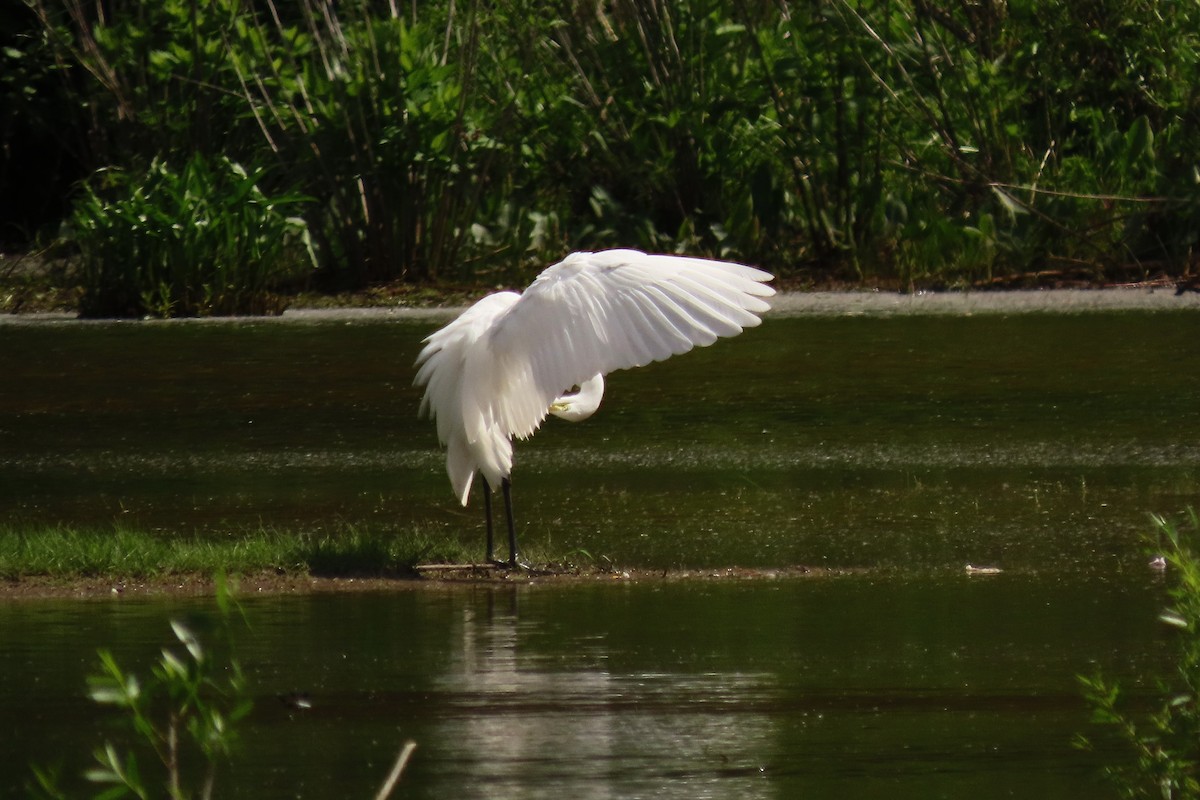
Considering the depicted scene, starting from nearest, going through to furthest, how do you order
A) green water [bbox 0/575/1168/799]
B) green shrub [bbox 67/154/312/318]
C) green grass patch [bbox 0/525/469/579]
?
green water [bbox 0/575/1168/799], green grass patch [bbox 0/525/469/579], green shrub [bbox 67/154/312/318]

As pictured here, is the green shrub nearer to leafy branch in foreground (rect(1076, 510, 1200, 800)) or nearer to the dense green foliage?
the dense green foliage

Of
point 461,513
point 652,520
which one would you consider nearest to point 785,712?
point 652,520

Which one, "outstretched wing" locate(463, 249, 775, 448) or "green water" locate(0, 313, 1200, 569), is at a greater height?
"outstretched wing" locate(463, 249, 775, 448)

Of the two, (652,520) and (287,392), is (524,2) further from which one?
(652,520)

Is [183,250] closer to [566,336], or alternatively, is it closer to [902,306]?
[902,306]

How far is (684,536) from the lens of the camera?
7.41 metres

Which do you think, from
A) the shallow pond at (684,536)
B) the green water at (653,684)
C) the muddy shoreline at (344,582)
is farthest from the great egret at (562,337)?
the green water at (653,684)

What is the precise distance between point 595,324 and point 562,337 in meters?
0.12

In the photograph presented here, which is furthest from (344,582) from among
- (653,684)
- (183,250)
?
(183,250)

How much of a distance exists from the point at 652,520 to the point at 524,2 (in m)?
7.62

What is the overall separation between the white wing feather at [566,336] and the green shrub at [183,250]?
637 centimetres

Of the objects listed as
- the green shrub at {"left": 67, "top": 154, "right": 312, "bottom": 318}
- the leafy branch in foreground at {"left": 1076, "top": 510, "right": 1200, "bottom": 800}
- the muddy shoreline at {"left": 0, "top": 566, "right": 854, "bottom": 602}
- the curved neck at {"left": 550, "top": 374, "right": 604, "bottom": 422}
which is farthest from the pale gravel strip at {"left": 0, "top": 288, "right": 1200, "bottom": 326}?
the leafy branch in foreground at {"left": 1076, "top": 510, "right": 1200, "bottom": 800}

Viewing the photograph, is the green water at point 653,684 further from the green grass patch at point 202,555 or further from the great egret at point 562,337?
the great egret at point 562,337

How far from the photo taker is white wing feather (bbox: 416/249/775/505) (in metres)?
6.74
